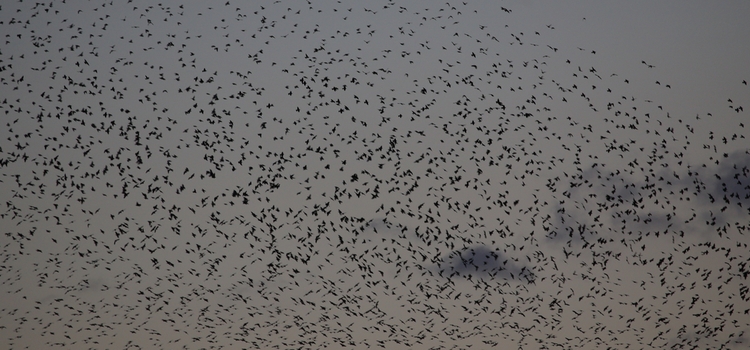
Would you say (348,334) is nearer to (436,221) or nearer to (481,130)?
(436,221)

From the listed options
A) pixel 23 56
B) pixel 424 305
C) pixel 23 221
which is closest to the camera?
pixel 23 56

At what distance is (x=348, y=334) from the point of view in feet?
110

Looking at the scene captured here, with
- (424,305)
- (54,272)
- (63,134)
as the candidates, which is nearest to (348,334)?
(424,305)

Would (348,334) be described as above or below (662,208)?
below

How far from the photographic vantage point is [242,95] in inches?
1179

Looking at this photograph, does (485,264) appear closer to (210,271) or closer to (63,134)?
(210,271)

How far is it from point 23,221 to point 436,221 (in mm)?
17627

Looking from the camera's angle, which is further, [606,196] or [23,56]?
[606,196]

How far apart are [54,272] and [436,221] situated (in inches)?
→ 648

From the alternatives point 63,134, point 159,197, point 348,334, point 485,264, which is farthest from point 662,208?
point 63,134

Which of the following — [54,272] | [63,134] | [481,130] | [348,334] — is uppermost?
[481,130]

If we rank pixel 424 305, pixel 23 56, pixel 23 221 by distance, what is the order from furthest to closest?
pixel 424 305 → pixel 23 221 → pixel 23 56

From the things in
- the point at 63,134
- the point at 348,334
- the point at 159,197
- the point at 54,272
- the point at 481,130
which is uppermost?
the point at 481,130

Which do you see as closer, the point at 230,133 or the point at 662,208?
the point at 230,133
